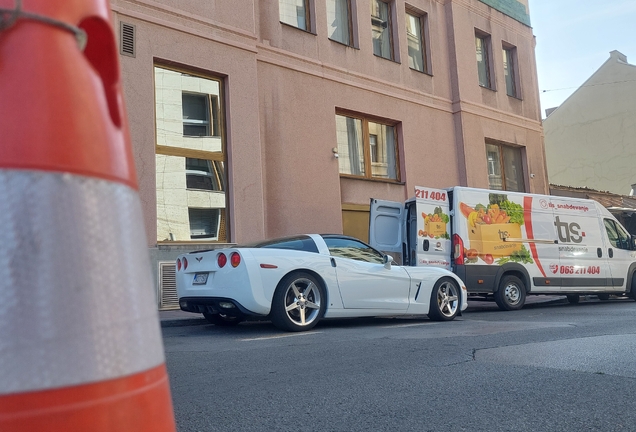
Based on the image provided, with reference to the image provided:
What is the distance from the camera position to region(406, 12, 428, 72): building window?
18688 millimetres

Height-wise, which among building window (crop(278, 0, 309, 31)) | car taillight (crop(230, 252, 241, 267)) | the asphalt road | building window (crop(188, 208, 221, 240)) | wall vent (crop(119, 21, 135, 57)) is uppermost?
building window (crop(278, 0, 309, 31))

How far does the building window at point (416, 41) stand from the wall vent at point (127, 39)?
29.5 ft

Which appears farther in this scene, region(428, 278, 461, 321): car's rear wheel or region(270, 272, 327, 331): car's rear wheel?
region(428, 278, 461, 321): car's rear wheel

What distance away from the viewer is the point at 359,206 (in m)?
16.0

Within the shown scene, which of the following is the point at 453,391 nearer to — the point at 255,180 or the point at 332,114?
the point at 255,180

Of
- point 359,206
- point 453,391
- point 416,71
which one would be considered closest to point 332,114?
point 359,206

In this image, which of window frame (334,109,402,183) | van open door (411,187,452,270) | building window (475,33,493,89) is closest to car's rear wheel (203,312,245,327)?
van open door (411,187,452,270)

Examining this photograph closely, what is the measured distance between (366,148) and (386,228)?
15.9ft

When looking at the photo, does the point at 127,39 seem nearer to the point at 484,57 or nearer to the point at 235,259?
Answer: the point at 235,259

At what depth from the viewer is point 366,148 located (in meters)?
16.7

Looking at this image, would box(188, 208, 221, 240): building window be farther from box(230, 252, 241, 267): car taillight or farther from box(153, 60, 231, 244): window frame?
box(230, 252, 241, 267): car taillight

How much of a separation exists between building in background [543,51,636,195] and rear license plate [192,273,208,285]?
30.2 m

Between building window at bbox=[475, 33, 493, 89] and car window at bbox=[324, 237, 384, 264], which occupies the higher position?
building window at bbox=[475, 33, 493, 89]

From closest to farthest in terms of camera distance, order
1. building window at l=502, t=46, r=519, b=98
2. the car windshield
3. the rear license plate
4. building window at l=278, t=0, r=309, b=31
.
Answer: the rear license plate
the car windshield
building window at l=278, t=0, r=309, b=31
building window at l=502, t=46, r=519, b=98
